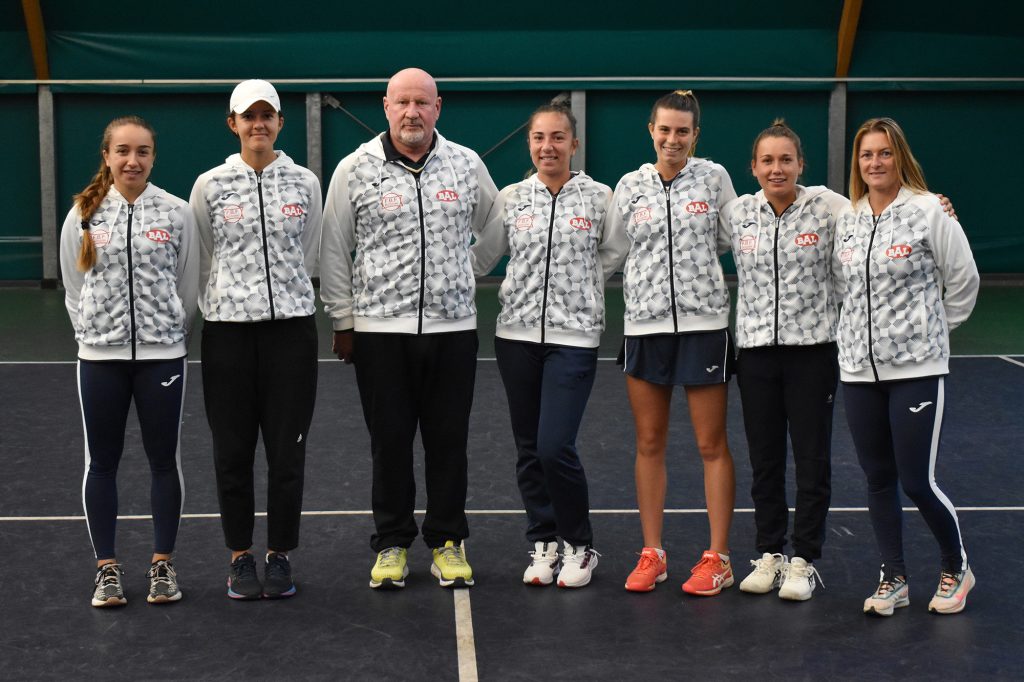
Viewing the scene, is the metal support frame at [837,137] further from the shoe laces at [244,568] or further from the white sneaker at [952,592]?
the shoe laces at [244,568]

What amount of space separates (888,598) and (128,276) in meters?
2.61

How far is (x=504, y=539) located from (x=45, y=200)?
1096 cm

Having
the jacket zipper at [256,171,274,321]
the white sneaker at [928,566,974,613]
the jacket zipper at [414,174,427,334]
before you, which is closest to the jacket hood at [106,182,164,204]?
the jacket zipper at [256,171,274,321]

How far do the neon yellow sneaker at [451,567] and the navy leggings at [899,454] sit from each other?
1.36 metres

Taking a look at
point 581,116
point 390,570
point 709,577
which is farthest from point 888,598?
point 581,116

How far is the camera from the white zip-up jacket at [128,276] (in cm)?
388

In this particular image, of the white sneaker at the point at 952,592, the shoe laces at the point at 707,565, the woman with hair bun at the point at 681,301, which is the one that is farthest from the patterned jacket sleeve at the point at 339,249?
the white sneaker at the point at 952,592

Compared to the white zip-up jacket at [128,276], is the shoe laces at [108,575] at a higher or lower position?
lower

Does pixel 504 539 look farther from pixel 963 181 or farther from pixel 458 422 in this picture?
pixel 963 181

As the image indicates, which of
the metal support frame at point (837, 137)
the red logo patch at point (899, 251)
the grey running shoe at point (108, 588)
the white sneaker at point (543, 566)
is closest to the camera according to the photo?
the red logo patch at point (899, 251)

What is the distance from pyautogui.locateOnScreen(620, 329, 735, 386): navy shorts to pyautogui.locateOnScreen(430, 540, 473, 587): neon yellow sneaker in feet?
2.88

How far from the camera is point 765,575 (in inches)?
162

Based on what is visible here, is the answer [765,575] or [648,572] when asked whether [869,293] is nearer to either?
[765,575]

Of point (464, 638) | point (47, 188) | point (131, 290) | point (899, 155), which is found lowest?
point (464, 638)
